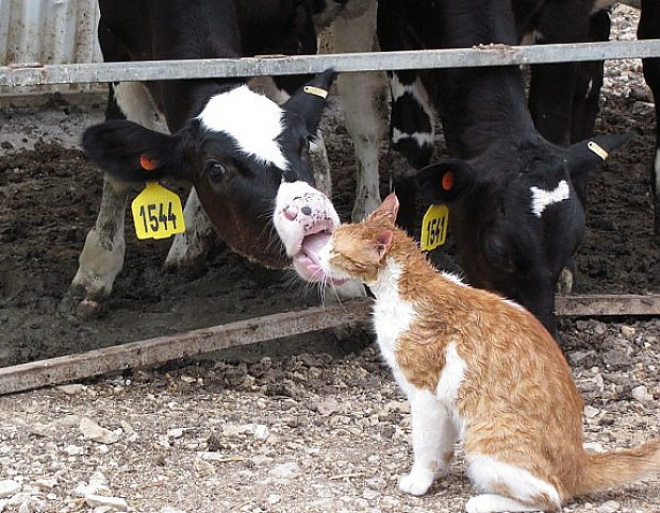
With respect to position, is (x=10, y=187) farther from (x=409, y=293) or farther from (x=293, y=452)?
(x=409, y=293)

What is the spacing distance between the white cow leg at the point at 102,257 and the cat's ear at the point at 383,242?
284cm

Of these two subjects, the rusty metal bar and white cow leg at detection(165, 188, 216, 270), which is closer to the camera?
the rusty metal bar

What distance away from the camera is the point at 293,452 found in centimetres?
479

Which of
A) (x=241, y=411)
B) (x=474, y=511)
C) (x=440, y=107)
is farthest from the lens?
(x=440, y=107)

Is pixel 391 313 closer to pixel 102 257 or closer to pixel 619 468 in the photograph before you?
pixel 619 468

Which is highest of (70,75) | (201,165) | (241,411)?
(70,75)

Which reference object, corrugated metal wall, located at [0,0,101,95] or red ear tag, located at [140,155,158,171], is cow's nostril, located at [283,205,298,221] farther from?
corrugated metal wall, located at [0,0,101,95]

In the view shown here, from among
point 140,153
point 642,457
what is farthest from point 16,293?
point 642,457

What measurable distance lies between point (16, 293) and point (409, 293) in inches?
127

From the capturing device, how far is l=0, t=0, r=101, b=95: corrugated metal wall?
10.3 metres

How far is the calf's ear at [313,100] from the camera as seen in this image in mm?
5676

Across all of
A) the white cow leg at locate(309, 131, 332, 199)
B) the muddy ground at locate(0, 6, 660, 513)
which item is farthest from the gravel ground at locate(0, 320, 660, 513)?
the white cow leg at locate(309, 131, 332, 199)

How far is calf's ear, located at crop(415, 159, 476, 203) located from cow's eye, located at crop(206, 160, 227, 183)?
2.86 feet

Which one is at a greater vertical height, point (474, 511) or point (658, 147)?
point (658, 147)
